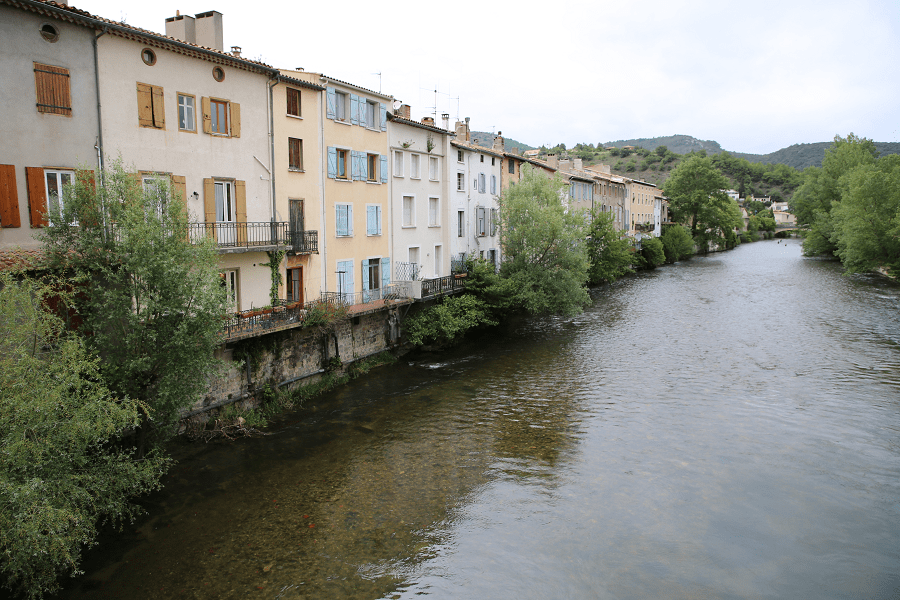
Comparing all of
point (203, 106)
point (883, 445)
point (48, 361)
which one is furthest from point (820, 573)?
point (203, 106)

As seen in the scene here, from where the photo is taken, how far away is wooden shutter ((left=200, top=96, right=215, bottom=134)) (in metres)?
20.6

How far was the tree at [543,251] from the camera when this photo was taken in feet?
117

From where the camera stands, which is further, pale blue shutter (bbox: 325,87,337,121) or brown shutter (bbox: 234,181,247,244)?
pale blue shutter (bbox: 325,87,337,121)

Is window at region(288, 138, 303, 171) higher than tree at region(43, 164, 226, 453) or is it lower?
higher

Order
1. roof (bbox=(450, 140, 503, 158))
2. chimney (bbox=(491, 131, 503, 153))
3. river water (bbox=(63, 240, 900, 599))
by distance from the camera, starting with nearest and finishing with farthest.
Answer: river water (bbox=(63, 240, 900, 599)) < roof (bbox=(450, 140, 503, 158)) < chimney (bbox=(491, 131, 503, 153))

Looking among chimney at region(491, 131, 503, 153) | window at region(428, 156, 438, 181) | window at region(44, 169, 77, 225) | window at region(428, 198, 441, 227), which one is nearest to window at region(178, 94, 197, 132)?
window at region(44, 169, 77, 225)

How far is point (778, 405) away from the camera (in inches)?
897

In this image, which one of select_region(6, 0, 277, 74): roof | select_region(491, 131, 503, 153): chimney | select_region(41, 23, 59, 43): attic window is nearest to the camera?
select_region(6, 0, 277, 74): roof

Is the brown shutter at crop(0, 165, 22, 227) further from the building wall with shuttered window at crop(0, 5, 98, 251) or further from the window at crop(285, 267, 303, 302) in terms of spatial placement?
the window at crop(285, 267, 303, 302)

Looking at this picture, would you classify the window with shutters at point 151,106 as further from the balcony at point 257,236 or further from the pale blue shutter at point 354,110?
the pale blue shutter at point 354,110

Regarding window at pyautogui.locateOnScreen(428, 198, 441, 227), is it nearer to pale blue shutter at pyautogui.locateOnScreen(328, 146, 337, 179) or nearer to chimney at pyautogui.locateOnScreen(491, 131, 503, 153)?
pale blue shutter at pyautogui.locateOnScreen(328, 146, 337, 179)

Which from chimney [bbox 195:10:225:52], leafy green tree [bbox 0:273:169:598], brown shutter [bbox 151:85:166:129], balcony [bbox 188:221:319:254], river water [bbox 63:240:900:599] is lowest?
river water [bbox 63:240:900:599]

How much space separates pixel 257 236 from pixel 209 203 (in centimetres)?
219

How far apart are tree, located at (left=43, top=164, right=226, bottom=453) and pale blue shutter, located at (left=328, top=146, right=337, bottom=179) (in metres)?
10.9
